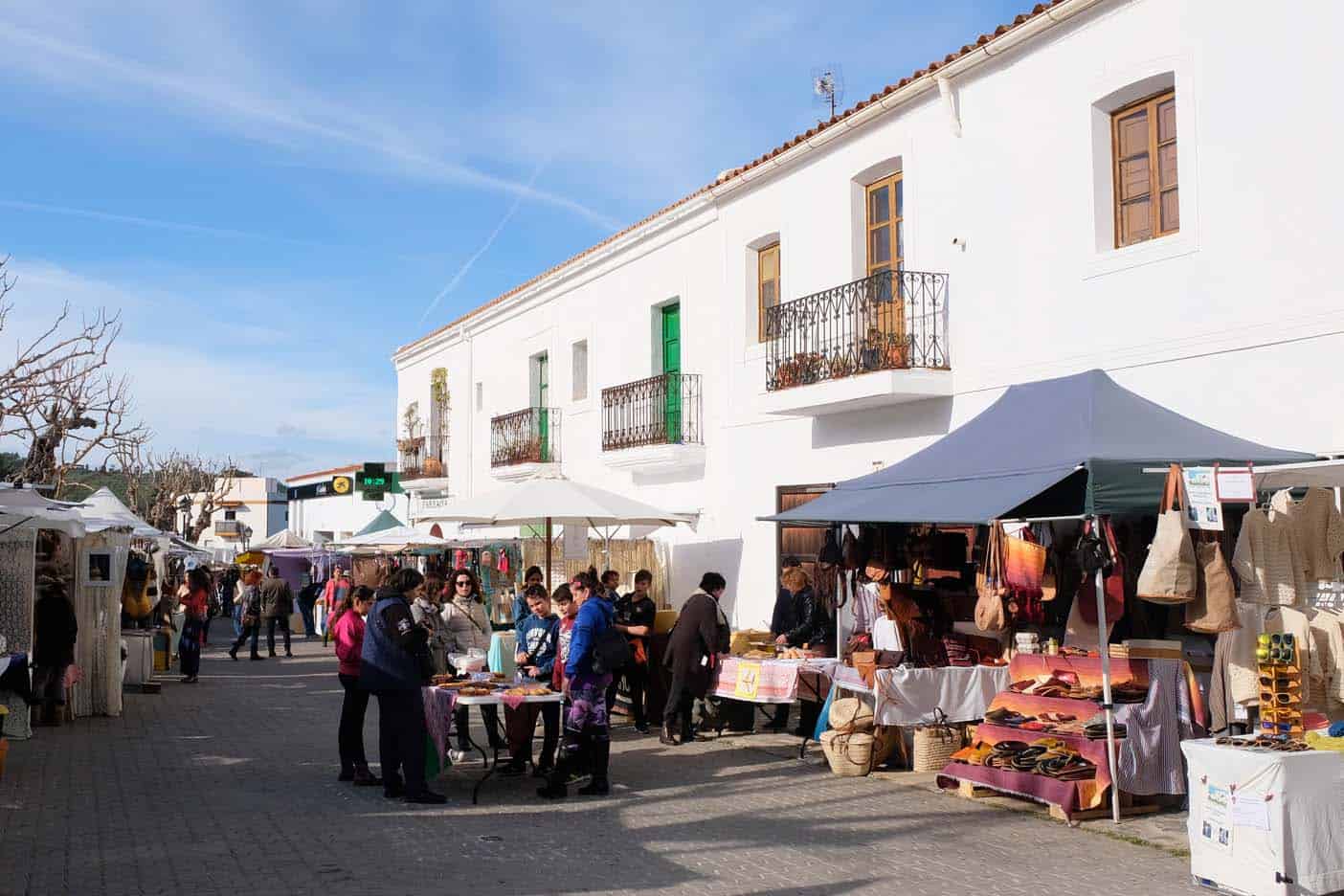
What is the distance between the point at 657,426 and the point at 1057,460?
10.00 meters

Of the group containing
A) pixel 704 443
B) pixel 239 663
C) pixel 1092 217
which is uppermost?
pixel 1092 217

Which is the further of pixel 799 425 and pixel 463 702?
pixel 799 425

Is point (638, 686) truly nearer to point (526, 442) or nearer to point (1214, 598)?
point (1214, 598)

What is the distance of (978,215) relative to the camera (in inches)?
511

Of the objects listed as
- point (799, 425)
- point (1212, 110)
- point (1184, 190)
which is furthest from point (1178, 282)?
point (799, 425)

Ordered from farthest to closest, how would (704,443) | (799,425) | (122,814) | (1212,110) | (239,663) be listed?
(239,663) < (704,443) < (799,425) < (1212,110) < (122,814)

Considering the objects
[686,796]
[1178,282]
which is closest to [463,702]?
[686,796]

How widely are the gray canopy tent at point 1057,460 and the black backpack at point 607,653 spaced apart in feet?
7.87

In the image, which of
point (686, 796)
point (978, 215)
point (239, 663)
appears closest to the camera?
point (686, 796)

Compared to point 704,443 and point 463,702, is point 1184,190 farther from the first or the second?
point 704,443

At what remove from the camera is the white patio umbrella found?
14680mm

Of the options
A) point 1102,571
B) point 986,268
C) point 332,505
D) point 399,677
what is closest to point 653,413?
point 986,268

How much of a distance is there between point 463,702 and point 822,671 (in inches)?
137

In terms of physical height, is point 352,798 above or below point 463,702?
below
